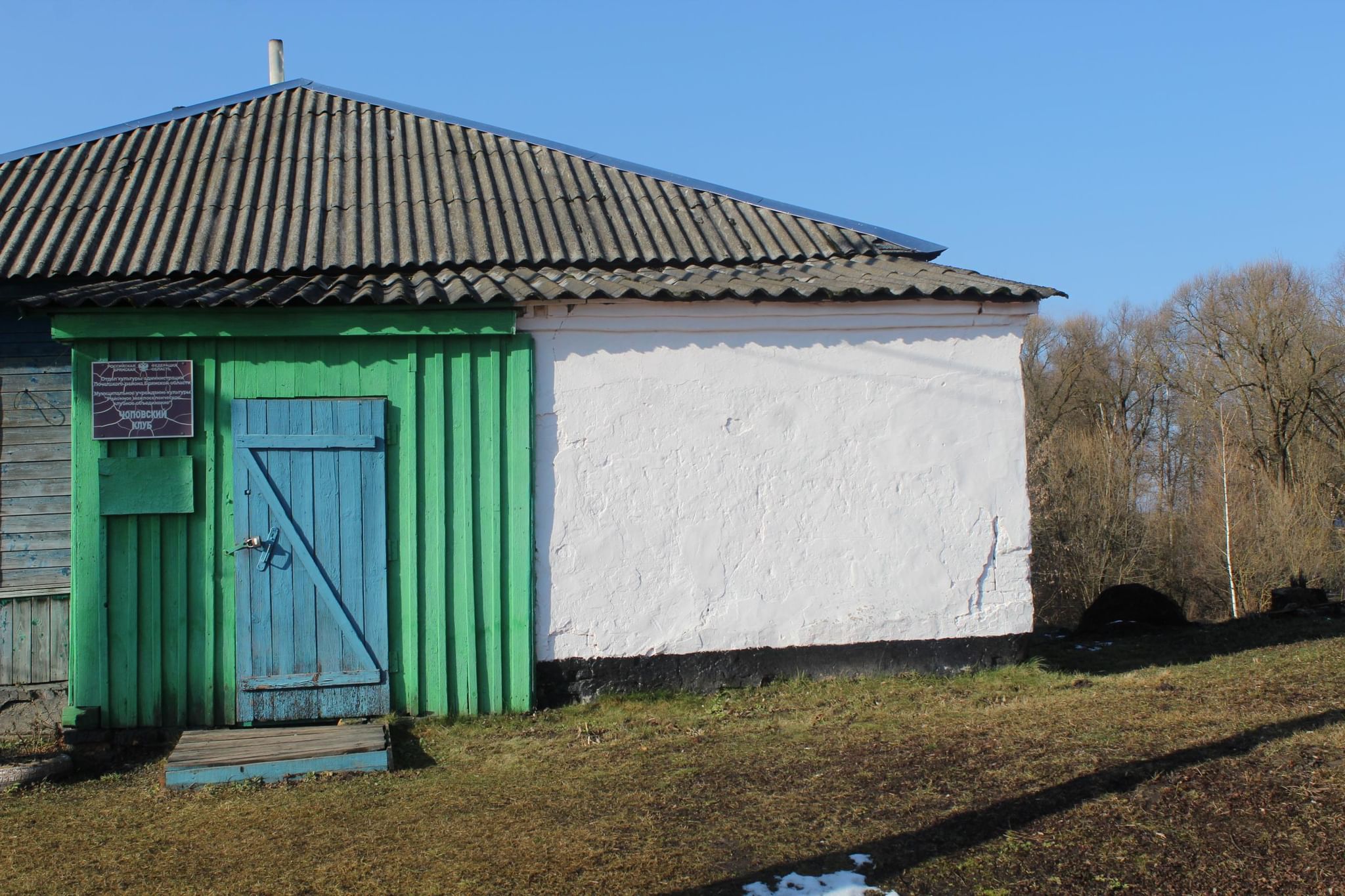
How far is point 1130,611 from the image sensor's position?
11023mm

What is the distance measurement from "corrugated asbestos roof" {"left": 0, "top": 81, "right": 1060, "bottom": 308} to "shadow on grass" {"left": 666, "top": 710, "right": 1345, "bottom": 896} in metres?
3.08

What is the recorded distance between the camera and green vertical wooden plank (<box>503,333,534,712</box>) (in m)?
6.82

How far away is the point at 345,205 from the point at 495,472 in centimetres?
287

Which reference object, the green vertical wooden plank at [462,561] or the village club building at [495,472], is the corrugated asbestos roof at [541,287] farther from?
the green vertical wooden plank at [462,561]

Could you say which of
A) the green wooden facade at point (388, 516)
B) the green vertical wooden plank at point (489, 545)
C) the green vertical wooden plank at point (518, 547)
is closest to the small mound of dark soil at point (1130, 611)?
the green vertical wooden plank at point (518, 547)

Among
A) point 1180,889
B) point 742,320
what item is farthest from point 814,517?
point 1180,889

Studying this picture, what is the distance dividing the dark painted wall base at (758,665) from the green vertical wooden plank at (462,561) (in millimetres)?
458

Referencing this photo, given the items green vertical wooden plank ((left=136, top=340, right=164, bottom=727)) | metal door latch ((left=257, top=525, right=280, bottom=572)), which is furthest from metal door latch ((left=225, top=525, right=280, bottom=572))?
green vertical wooden plank ((left=136, top=340, right=164, bottom=727))

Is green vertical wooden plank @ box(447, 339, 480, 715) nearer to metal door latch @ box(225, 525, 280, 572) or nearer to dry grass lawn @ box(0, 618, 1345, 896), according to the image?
dry grass lawn @ box(0, 618, 1345, 896)

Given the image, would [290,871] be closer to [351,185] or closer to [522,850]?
[522,850]

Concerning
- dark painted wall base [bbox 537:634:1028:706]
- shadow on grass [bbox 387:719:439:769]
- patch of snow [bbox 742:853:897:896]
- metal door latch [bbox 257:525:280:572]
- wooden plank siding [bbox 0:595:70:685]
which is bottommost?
patch of snow [bbox 742:853:897:896]

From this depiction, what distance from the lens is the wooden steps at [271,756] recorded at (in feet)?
18.7

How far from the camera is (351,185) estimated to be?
8547mm

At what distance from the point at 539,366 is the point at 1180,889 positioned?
4.60 meters
